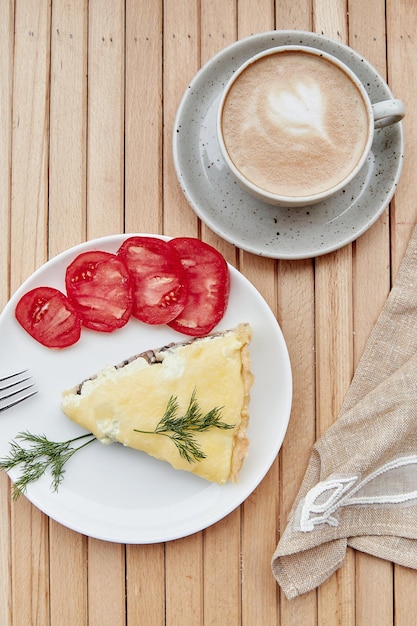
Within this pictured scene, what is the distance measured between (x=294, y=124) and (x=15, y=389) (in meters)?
0.81

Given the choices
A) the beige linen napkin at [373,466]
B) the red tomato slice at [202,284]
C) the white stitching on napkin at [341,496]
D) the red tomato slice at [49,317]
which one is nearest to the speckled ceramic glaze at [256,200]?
the red tomato slice at [202,284]

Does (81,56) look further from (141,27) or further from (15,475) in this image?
(15,475)

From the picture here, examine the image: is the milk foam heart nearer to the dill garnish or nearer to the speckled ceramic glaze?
the speckled ceramic glaze

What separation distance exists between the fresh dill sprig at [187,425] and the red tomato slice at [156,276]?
0.61ft

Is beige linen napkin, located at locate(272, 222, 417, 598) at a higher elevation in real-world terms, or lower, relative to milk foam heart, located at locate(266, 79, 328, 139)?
lower

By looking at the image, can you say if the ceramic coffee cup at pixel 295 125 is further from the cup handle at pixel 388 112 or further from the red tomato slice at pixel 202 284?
the red tomato slice at pixel 202 284

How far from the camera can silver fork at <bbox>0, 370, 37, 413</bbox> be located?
4.80 feet

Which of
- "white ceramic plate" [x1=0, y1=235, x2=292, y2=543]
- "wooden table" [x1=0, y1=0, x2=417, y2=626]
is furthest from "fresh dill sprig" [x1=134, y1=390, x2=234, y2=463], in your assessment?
"wooden table" [x1=0, y1=0, x2=417, y2=626]

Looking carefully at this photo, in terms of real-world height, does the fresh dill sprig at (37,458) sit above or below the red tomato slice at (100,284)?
below

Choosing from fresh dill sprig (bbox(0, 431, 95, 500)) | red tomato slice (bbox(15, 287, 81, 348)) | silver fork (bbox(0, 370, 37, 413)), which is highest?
red tomato slice (bbox(15, 287, 81, 348))

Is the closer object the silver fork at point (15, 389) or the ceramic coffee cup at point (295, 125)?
the ceramic coffee cup at point (295, 125)

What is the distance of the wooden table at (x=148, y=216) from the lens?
5.07 feet

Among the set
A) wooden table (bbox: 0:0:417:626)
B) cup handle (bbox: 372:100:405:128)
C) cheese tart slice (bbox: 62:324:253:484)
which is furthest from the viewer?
wooden table (bbox: 0:0:417:626)

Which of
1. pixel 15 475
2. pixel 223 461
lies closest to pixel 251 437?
pixel 223 461
